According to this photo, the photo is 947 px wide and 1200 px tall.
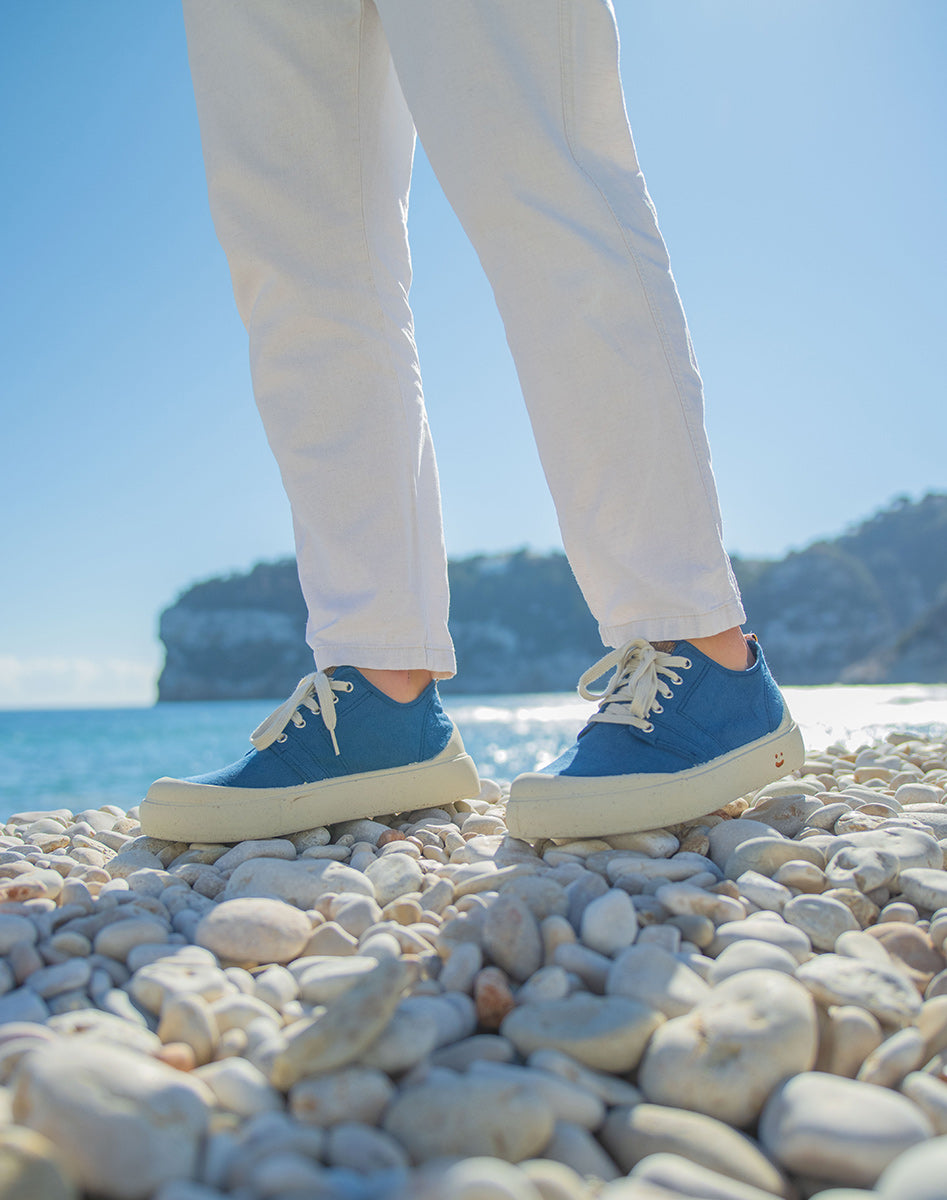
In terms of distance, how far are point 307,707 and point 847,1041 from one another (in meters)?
0.94

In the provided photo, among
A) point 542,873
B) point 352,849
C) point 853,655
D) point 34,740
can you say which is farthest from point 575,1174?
point 853,655

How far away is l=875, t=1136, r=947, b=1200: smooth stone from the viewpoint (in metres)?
0.43

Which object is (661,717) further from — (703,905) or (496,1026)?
(496,1026)

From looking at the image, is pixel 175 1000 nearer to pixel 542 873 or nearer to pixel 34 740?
pixel 542 873

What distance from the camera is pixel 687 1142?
0.52m

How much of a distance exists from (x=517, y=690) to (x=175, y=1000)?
52.5 m

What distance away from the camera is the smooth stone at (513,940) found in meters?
0.76

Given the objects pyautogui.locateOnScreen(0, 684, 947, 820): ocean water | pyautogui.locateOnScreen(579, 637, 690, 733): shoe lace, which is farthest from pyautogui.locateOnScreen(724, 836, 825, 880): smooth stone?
pyautogui.locateOnScreen(0, 684, 947, 820): ocean water

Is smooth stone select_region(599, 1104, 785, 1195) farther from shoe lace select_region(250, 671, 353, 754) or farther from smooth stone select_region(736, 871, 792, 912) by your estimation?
shoe lace select_region(250, 671, 353, 754)

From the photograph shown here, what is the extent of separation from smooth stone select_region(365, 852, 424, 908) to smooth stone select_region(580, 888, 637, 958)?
267 millimetres

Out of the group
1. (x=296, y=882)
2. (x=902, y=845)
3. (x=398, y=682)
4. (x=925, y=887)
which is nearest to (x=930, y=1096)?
(x=925, y=887)

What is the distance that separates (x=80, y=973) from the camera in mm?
748

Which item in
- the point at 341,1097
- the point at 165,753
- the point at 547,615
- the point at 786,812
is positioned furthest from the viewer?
the point at 547,615

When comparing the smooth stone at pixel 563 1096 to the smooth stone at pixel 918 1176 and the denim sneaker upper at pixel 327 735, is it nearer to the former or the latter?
the smooth stone at pixel 918 1176
